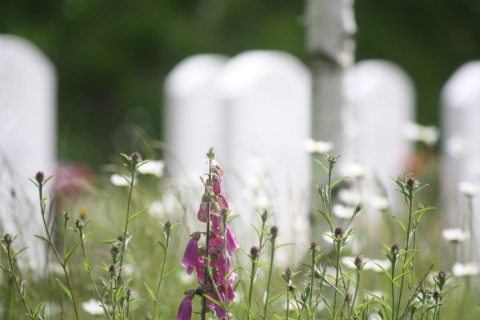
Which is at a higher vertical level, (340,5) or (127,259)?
(340,5)

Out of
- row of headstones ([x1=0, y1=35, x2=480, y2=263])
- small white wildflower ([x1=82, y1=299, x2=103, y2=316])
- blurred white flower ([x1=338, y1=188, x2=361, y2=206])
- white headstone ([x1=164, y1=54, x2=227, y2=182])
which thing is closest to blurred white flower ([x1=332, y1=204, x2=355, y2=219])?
blurred white flower ([x1=338, y1=188, x2=361, y2=206])

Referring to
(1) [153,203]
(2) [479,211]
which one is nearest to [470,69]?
(2) [479,211]

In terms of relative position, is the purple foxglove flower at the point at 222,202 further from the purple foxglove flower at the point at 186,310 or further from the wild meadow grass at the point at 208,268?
the purple foxglove flower at the point at 186,310

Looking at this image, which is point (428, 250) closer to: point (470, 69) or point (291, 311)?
point (291, 311)

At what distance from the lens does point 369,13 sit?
1369 centimetres

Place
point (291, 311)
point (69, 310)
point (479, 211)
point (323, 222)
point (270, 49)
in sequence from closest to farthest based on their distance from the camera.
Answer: point (291, 311)
point (69, 310)
point (323, 222)
point (479, 211)
point (270, 49)

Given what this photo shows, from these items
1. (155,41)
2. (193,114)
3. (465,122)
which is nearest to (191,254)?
(465,122)

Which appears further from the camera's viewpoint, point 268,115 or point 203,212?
point 268,115

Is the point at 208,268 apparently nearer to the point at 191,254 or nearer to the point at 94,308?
the point at 191,254

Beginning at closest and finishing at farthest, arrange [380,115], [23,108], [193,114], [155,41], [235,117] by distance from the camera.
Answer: [23,108]
[235,117]
[193,114]
[380,115]
[155,41]

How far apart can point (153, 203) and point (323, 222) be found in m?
0.58

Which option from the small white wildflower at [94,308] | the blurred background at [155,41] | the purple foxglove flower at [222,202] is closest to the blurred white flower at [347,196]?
the small white wildflower at [94,308]

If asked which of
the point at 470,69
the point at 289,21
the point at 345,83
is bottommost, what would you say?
the point at 345,83

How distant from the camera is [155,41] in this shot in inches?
542
